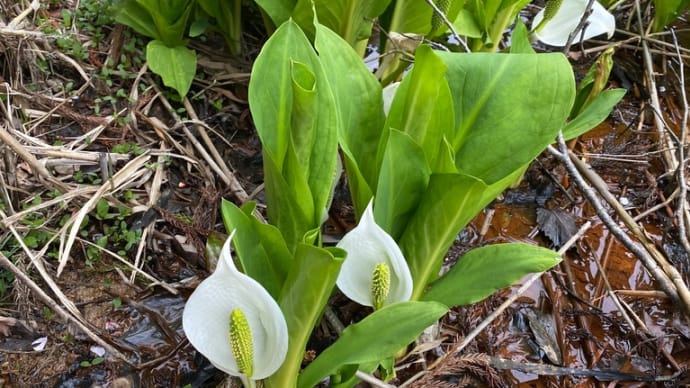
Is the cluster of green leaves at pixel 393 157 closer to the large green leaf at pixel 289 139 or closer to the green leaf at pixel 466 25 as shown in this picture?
the large green leaf at pixel 289 139

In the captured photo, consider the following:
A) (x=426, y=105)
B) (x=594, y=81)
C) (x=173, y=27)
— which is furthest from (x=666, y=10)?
(x=173, y=27)

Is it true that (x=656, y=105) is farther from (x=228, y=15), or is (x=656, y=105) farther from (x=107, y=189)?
(x=107, y=189)

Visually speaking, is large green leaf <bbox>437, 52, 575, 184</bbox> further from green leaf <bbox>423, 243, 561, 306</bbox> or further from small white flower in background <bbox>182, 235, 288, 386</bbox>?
small white flower in background <bbox>182, 235, 288, 386</bbox>

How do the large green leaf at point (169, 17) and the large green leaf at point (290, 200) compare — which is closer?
the large green leaf at point (290, 200)

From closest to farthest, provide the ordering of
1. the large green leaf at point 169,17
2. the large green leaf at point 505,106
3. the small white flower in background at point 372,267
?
the small white flower in background at point 372,267 → the large green leaf at point 505,106 → the large green leaf at point 169,17

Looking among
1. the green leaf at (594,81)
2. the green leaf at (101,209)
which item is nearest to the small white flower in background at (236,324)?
the green leaf at (101,209)

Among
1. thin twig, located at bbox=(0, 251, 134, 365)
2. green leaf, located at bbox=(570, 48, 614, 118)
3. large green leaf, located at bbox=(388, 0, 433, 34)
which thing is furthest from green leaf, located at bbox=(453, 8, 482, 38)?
thin twig, located at bbox=(0, 251, 134, 365)

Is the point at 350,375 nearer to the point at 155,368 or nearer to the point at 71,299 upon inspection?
the point at 155,368

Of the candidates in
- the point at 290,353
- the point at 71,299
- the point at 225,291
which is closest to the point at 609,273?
the point at 290,353
